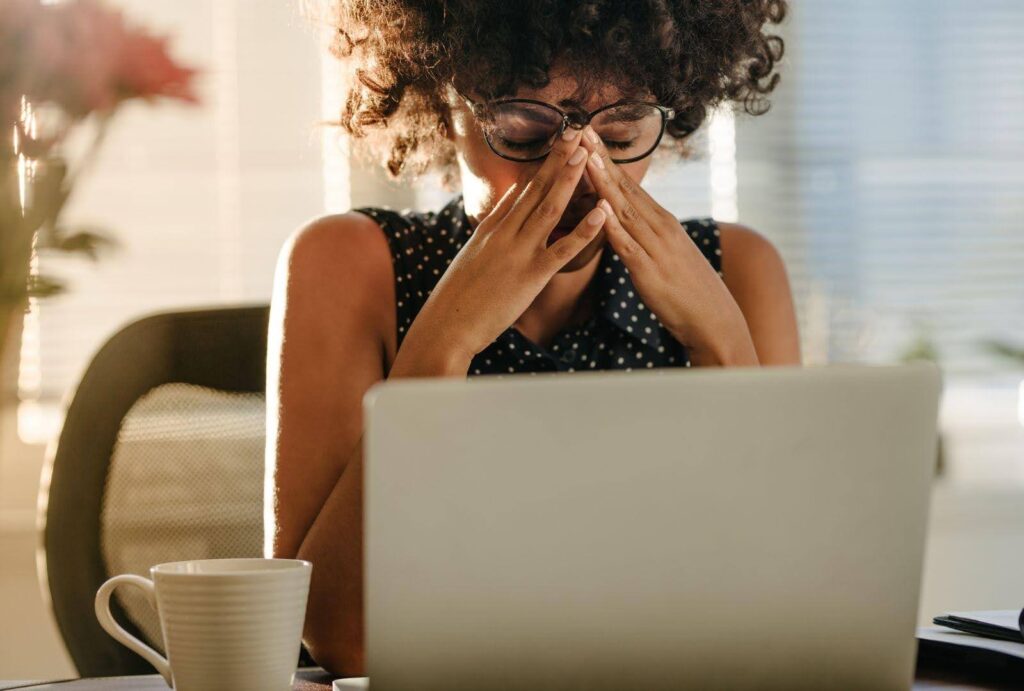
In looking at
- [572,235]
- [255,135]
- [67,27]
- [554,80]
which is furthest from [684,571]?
[255,135]

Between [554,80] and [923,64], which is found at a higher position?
[923,64]

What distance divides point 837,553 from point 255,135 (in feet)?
5.83

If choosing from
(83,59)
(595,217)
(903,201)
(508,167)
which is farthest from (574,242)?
(903,201)

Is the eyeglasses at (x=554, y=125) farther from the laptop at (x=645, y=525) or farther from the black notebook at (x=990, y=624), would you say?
the laptop at (x=645, y=525)

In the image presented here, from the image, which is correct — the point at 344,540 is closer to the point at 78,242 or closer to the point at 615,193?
the point at 615,193

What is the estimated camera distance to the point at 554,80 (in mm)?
1083

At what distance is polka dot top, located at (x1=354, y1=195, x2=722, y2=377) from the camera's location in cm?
125

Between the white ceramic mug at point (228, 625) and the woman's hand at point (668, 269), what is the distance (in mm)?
538

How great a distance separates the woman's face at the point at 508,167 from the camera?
3.55ft

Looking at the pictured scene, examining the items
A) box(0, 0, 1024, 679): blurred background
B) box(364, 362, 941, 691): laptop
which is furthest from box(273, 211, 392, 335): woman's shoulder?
box(0, 0, 1024, 679): blurred background

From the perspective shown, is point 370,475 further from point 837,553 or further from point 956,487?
point 956,487

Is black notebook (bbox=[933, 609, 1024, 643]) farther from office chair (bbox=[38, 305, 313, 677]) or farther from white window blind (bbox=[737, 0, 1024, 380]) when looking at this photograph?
white window blind (bbox=[737, 0, 1024, 380])

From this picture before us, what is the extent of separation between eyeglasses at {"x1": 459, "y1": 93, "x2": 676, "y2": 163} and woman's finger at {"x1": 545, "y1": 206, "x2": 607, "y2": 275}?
0.31 feet

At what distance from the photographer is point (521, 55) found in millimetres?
1090
